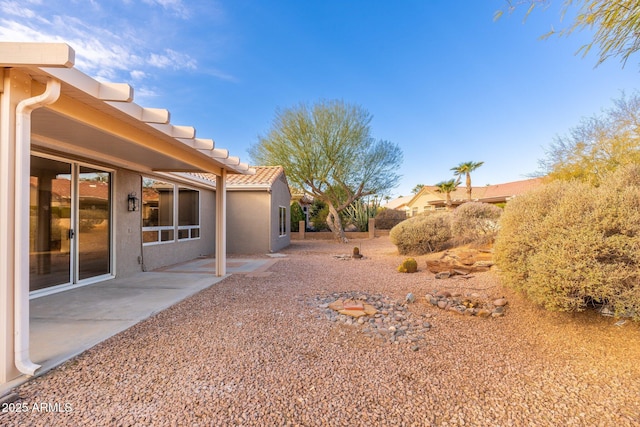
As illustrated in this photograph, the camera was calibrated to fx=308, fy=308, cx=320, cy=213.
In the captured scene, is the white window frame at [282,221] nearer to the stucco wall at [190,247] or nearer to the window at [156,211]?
the stucco wall at [190,247]

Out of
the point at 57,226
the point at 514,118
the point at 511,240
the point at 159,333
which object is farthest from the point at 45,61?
the point at 514,118

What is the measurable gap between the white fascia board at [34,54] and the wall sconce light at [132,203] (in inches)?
232

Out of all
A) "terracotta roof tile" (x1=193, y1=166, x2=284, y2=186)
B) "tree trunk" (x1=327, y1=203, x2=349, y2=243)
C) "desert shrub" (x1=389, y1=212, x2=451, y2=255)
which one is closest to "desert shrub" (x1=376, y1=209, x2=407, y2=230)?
"tree trunk" (x1=327, y1=203, x2=349, y2=243)

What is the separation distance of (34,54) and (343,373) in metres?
3.90

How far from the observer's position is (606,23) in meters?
3.88

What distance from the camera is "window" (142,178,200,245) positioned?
8828mm

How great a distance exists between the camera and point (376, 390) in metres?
2.73

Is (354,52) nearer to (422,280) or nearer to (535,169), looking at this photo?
(535,169)

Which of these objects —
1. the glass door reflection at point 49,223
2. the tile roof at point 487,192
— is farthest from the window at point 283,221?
the tile roof at point 487,192

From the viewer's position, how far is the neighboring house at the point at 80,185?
107 inches

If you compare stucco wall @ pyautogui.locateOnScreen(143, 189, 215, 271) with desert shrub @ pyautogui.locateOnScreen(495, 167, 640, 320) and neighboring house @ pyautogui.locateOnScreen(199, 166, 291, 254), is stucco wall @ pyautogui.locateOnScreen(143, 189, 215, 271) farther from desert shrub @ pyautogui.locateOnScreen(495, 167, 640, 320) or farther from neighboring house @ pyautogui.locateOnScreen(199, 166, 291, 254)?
desert shrub @ pyautogui.locateOnScreen(495, 167, 640, 320)

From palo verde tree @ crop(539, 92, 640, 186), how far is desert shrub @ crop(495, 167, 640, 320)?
3.81 meters

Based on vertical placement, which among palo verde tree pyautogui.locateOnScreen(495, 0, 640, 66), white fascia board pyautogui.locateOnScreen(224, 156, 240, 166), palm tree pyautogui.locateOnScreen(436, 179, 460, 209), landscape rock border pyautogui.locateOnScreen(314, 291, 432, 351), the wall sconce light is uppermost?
palm tree pyautogui.locateOnScreen(436, 179, 460, 209)

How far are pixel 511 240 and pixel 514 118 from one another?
1164 centimetres
